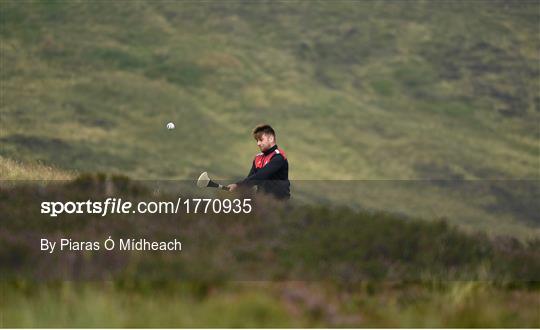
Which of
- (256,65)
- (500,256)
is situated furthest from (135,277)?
(256,65)

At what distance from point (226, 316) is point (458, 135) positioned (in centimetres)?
13836

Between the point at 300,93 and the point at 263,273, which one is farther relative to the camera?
the point at 300,93

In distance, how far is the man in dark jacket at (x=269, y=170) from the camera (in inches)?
419

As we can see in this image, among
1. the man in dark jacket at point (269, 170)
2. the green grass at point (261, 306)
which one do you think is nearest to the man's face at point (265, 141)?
the man in dark jacket at point (269, 170)

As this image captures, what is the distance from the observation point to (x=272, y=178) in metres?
11.5

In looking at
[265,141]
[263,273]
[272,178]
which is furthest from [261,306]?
[265,141]

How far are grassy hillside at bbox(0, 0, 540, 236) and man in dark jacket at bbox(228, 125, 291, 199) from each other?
311 ft

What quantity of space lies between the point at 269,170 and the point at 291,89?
141 meters

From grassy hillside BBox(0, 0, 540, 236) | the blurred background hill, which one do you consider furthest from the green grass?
grassy hillside BBox(0, 0, 540, 236)

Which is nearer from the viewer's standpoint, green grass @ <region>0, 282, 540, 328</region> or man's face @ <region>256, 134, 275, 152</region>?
green grass @ <region>0, 282, 540, 328</region>

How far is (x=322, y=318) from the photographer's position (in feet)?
22.8

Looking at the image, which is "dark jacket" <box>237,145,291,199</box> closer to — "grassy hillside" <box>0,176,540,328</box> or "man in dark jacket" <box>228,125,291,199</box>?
"man in dark jacket" <box>228,125,291,199</box>

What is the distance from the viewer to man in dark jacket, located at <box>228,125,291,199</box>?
10.6 meters

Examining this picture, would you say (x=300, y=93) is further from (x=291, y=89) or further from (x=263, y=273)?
(x=263, y=273)
